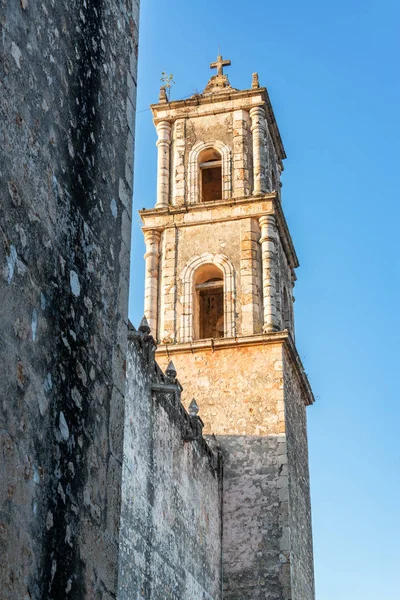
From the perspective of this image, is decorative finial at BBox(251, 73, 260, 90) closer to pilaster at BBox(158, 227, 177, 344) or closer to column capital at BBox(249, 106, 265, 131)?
column capital at BBox(249, 106, 265, 131)

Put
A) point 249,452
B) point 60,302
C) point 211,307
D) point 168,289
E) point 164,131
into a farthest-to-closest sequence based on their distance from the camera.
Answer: point 211,307 → point 164,131 → point 168,289 → point 249,452 → point 60,302

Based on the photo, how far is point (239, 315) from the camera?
589 inches

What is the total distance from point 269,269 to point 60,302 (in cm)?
1248

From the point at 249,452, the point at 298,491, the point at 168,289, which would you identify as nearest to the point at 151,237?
the point at 168,289

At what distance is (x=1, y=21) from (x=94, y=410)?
1.29 m

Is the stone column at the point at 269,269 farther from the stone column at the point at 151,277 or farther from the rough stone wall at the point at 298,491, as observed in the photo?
the stone column at the point at 151,277

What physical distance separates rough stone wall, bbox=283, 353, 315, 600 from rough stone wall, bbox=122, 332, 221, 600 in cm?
123

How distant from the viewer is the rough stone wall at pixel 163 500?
30.4ft

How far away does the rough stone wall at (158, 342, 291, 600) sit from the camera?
13086 mm

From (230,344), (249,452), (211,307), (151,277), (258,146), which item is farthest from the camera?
(211,307)

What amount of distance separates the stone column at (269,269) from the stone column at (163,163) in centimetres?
195

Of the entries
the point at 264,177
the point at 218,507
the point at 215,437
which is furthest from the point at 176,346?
the point at 264,177

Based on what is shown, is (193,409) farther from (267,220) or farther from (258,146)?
(258,146)

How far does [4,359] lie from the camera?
2.53 meters
